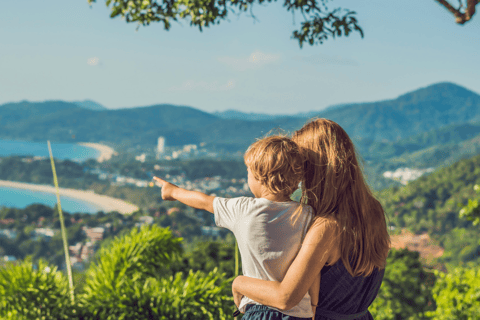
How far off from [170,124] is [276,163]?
108943 millimetres

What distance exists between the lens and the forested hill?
100 ft

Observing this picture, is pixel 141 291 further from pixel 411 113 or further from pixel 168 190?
pixel 411 113

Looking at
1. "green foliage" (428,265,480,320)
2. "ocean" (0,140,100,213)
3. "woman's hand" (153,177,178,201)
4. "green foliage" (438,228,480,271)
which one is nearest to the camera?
"woman's hand" (153,177,178,201)

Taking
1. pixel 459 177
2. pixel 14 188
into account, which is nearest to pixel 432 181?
pixel 459 177

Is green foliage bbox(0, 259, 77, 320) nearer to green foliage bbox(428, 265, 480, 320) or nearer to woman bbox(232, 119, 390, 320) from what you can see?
woman bbox(232, 119, 390, 320)

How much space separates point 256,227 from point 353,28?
262cm

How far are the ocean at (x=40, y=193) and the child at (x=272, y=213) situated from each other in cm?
3782

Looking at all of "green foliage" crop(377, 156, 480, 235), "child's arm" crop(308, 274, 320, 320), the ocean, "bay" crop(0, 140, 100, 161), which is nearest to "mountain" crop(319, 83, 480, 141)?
"bay" crop(0, 140, 100, 161)

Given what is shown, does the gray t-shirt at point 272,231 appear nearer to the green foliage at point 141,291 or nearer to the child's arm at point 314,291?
the child's arm at point 314,291

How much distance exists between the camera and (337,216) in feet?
3.42

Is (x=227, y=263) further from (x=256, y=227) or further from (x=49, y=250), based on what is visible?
(x=49, y=250)

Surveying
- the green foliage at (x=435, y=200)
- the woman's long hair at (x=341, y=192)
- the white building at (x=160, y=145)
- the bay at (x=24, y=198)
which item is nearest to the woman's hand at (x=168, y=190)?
the woman's long hair at (x=341, y=192)

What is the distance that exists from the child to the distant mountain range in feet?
156

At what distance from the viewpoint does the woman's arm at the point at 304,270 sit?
97 centimetres
